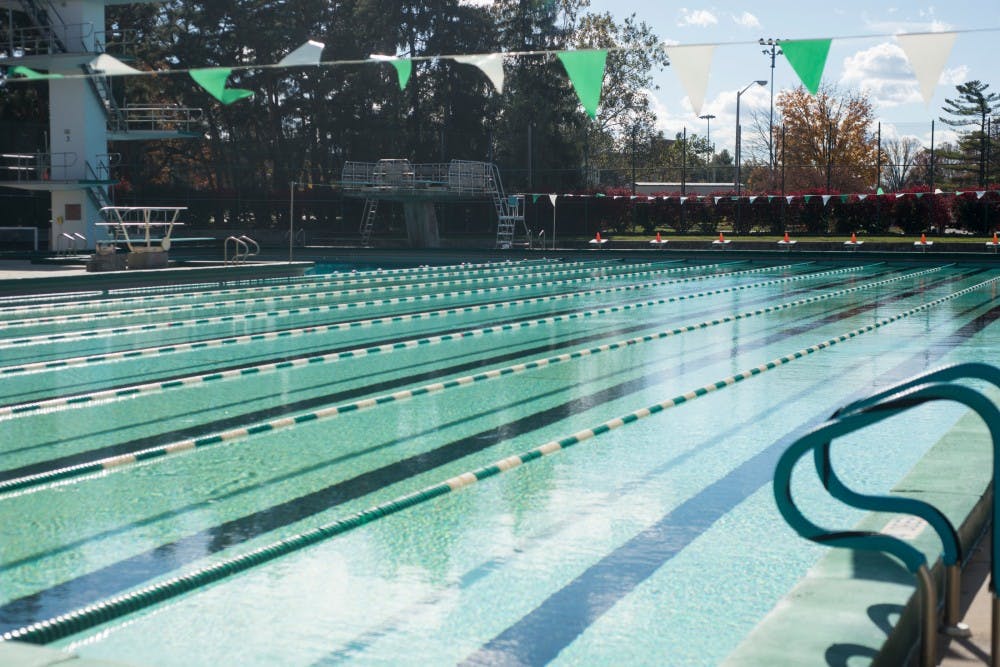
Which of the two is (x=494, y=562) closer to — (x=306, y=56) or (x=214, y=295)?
(x=306, y=56)

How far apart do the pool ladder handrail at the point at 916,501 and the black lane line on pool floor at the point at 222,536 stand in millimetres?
2432

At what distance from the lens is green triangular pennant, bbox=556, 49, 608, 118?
42.2 feet

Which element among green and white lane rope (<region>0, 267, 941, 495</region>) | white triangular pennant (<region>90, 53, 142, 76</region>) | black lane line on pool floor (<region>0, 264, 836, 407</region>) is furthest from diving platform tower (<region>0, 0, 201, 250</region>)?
green and white lane rope (<region>0, 267, 941, 495</region>)

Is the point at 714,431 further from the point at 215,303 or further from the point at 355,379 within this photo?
the point at 215,303

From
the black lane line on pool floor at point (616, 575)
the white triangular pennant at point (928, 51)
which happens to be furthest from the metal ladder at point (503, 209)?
the black lane line on pool floor at point (616, 575)

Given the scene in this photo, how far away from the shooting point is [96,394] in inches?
Answer: 333

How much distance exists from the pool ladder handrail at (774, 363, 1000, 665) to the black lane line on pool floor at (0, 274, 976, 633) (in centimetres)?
243

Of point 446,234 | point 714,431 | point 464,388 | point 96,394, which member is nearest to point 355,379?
point 464,388

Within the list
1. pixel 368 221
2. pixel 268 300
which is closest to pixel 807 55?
pixel 268 300

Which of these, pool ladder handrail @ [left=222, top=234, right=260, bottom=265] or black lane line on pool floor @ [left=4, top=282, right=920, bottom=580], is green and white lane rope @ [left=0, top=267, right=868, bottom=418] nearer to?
black lane line on pool floor @ [left=4, top=282, right=920, bottom=580]

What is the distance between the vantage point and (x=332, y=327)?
13.3 metres

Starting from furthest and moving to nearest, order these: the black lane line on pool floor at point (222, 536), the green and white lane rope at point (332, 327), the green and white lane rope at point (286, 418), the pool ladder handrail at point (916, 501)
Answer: the green and white lane rope at point (332, 327), the green and white lane rope at point (286, 418), the black lane line on pool floor at point (222, 536), the pool ladder handrail at point (916, 501)

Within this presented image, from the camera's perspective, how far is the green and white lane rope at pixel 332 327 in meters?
10.2

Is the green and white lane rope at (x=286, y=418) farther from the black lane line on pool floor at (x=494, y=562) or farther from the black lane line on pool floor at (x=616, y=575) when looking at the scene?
the black lane line on pool floor at (x=616, y=575)
